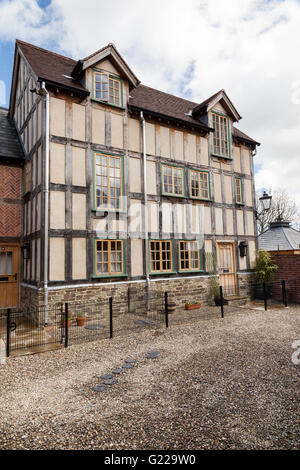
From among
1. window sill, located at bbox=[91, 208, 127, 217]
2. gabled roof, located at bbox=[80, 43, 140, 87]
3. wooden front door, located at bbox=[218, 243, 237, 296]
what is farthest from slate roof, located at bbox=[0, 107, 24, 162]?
wooden front door, located at bbox=[218, 243, 237, 296]

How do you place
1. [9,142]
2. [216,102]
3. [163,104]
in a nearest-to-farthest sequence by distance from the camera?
[9,142]
[163,104]
[216,102]

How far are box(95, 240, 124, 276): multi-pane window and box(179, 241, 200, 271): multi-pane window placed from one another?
3256 mm

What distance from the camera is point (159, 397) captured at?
4.88m

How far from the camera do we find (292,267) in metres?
14.5

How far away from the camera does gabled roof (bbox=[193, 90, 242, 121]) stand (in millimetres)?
15234

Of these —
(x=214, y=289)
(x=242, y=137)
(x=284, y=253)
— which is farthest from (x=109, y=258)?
(x=242, y=137)

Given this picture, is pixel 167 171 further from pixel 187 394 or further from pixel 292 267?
pixel 187 394

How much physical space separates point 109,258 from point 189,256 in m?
4.34

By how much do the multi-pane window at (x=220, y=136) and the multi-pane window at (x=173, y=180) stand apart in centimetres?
289

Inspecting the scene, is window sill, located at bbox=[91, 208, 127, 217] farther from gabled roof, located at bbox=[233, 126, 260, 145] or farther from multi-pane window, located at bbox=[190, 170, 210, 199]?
gabled roof, located at bbox=[233, 126, 260, 145]

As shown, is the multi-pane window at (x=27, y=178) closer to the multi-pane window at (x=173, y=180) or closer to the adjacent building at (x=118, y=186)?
the adjacent building at (x=118, y=186)

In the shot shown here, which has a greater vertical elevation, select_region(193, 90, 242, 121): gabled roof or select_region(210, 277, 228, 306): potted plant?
select_region(193, 90, 242, 121): gabled roof

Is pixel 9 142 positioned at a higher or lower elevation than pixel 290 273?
higher

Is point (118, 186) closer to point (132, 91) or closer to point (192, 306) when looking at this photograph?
point (132, 91)
